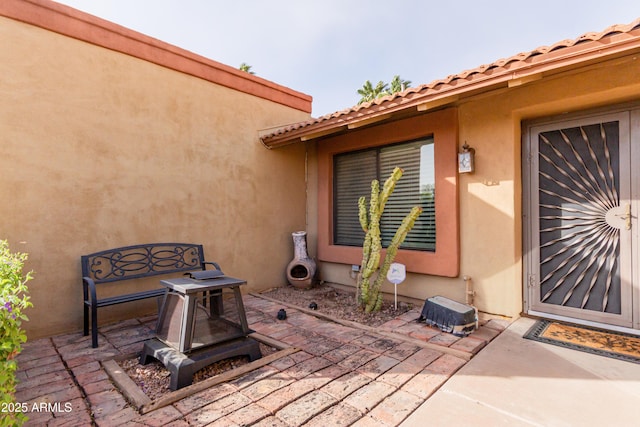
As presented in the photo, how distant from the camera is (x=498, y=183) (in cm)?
411

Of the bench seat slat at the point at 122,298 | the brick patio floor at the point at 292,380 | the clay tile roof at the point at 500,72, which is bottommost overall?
the brick patio floor at the point at 292,380

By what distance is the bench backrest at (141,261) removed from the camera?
402cm

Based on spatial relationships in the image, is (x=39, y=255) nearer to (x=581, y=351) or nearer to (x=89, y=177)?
(x=89, y=177)

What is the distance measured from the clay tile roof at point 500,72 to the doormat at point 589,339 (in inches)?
110

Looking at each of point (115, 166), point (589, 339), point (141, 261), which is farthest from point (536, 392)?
point (115, 166)

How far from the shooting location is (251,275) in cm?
571

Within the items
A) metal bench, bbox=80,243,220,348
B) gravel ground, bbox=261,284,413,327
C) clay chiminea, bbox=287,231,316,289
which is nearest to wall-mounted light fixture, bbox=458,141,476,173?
gravel ground, bbox=261,284,413,327

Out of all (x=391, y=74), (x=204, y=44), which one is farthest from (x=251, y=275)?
(x=391, y=74)

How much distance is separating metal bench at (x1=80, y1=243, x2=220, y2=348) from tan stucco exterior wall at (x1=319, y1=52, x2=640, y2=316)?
380 cm

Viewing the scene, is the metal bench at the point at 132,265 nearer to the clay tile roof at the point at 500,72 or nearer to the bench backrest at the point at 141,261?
the bench backrest at the point at 141,261

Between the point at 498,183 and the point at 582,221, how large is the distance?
3.43ft

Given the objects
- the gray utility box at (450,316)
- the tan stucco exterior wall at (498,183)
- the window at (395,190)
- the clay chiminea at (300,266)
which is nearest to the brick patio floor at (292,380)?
the gray utility box at (450,316)

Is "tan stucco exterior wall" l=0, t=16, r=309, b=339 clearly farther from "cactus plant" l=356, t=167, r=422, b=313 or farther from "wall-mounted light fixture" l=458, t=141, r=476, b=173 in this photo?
"wall-mounted light fixture" l=458, t=141, r=476, b=173

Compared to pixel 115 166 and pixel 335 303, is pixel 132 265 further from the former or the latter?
pixel 335 303
